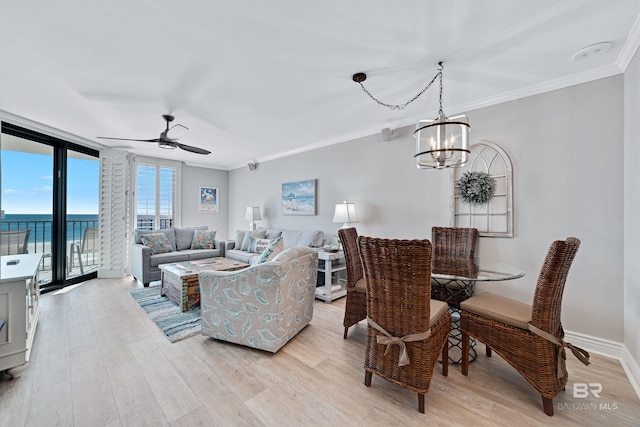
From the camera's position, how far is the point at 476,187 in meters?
2.92

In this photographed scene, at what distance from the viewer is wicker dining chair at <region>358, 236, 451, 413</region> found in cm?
158

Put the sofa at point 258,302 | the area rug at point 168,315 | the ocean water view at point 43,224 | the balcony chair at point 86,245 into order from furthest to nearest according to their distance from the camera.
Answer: the balcony chair at point 86,245, the ocean water view at point 43,224, the area rug at point 168,315, the sofa at point 258,302

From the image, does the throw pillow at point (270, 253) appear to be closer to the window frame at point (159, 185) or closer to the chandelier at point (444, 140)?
the chandelier at point (444, 140)

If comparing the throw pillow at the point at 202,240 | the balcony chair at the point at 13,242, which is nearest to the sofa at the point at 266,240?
the throw pillow at the point at 202,240

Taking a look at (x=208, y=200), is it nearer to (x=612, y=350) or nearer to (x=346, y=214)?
(x=346, y=214)

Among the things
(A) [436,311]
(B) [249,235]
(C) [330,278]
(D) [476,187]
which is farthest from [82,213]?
(D) [476,187]

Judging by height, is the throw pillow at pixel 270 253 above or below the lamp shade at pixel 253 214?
below

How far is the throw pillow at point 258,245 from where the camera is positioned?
195 inches

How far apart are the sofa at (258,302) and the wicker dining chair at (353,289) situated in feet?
1.43

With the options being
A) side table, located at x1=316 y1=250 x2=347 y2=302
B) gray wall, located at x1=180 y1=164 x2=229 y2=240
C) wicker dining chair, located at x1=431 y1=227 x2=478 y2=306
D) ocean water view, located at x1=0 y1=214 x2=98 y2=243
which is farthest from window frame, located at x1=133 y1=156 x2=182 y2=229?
wicker dining chair, located at x1=431 y1=227 x2=478 y2=306

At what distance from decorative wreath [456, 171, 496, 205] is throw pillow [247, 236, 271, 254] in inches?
134

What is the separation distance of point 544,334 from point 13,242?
5975 millimetres

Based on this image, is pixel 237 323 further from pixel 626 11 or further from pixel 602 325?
pixel 626 11

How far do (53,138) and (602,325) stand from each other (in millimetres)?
7354
